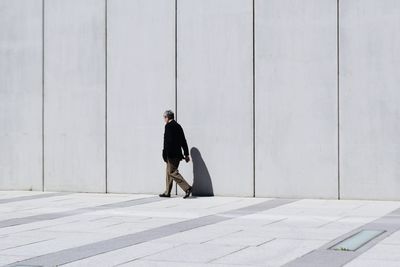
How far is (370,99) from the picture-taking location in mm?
14164

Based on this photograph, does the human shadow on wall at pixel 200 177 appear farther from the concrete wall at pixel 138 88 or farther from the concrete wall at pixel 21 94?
the concrete wall at pixel 21 94

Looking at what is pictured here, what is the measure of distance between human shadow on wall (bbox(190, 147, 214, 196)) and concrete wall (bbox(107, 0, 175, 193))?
75 cm

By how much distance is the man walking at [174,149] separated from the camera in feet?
48.3

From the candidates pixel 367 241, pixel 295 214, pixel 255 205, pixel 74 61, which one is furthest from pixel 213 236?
pixel 74 61

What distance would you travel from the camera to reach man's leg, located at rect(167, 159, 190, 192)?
48.3 ft

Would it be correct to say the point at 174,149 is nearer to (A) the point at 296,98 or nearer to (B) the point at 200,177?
(B) the point at 200,177

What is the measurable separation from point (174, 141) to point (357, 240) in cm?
634

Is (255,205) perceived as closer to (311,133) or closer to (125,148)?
(311,133)

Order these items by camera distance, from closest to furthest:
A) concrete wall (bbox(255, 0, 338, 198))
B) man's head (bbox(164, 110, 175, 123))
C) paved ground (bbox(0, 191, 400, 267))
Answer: paved ground (bbox(0, 191, 400, 267)) → concrete wall (bbox(255, 0, 338, 198)) → man's head (bbox(164, 110, 175, 123))

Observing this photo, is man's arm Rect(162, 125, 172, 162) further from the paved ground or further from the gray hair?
the paved ground

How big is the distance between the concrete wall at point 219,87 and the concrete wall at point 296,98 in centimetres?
28

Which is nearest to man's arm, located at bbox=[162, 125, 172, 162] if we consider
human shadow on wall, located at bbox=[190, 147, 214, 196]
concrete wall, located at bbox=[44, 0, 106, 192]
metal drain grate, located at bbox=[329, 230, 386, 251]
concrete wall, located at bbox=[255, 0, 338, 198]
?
human shadow on wall, located at bbox=[190, 147, 214, 196]

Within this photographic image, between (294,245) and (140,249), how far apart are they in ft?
5.92

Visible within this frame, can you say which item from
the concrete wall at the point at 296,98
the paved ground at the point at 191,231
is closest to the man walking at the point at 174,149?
the paved ground at the point at 191,231
